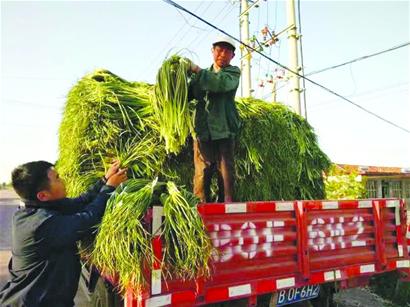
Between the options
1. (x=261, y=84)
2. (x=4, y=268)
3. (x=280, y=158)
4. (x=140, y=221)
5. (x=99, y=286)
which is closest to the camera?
(x=140, y=221)

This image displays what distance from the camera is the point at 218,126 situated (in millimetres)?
3355

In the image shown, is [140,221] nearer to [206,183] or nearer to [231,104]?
[206,183]

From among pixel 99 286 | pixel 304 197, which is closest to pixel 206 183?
pixel 99 286

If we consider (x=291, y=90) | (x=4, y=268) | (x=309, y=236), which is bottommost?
(x=4, y=268)

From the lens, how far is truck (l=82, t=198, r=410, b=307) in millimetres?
2537

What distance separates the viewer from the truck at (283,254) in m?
2.54

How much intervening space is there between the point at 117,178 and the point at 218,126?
0.98 meters

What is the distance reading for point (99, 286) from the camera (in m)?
2.87

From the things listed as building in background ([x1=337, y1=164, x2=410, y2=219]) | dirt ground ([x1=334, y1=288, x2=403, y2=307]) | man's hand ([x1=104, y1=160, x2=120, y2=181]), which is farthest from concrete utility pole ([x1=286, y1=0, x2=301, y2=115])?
building in background ([x1=337, y1=164, x2=410, y2=219])

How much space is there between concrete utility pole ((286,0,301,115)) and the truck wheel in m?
8.22

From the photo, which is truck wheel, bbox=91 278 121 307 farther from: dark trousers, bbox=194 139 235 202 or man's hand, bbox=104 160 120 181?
dark trousers, bbox=194 139 235 202

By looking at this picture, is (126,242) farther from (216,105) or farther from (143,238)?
(216,105)

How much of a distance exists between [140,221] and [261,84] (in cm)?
1441

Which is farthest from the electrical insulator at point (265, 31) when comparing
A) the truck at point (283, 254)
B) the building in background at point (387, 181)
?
the truck at point (283, 254)
